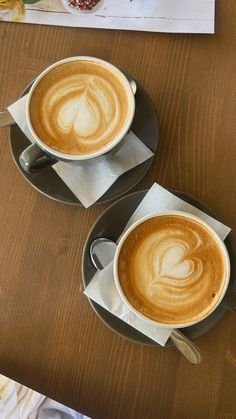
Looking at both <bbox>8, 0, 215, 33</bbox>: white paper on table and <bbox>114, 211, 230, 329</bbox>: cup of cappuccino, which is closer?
<bbox>114, 211, 230, 329</bbox>: cup of cappuccino

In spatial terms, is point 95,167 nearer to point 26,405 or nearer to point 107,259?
point 107,259

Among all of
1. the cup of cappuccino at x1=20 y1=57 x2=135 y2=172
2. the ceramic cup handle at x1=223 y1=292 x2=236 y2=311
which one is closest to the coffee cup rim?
the cup of cappuccino at x1=20 y1=57 x2=135 y2=172

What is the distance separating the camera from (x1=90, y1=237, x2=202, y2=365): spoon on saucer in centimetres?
62

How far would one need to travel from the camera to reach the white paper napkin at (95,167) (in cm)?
66

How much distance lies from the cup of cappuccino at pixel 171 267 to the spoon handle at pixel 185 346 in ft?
0.07

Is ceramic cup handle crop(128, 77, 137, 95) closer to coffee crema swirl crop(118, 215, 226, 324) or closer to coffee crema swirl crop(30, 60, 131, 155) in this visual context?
coffee crema swirl crop(30, 60, 131, 155)

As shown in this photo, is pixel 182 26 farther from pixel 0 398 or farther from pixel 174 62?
pixel 0 398

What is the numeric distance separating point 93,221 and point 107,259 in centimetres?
6

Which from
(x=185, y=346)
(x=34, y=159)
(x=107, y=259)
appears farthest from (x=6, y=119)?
(x=185, y=346)

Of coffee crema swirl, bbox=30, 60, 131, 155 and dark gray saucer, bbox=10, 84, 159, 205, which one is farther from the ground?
coffee crema swirl, bbox=30, 60, 131, 155

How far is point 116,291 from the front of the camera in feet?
2.11

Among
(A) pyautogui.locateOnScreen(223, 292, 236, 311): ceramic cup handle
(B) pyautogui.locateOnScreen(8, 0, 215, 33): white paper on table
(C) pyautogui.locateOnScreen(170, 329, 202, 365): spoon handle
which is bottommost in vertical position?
(C) pyautogui.locateOnScreen(170, 329, 202, 365): spoon handle

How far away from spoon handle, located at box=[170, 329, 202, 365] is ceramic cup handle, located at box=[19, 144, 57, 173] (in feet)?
0.82

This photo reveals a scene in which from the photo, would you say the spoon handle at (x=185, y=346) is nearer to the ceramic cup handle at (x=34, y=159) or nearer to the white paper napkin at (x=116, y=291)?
the white paper napkin at (x=116, y=291)
